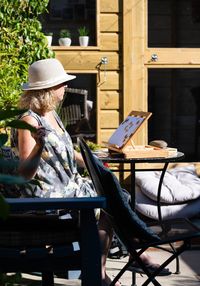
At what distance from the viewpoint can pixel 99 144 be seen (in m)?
7.08

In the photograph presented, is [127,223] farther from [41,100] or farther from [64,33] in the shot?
[64,33]

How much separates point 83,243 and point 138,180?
353 centimetres

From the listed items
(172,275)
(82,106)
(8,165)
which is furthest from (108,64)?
(8,165)

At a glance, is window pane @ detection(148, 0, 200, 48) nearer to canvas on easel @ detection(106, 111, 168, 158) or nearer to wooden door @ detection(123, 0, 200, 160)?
wooden door @ detection(123, 0, 200, 160)

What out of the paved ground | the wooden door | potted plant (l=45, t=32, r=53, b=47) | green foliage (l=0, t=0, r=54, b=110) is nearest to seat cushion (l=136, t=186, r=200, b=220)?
the paved ground

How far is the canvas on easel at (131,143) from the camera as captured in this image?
4.78 m

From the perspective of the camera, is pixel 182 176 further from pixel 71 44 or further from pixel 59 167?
pixel 59 167

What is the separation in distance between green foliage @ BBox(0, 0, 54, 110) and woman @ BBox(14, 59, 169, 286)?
1.81m

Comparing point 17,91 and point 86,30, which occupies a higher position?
point 86,30

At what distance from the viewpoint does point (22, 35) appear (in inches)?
258

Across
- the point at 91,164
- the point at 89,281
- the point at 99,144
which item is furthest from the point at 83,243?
the point at 99,144

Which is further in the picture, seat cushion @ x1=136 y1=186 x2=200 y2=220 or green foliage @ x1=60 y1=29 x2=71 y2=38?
green foliage @ x1=60 y1=29 x2=71 y2=38

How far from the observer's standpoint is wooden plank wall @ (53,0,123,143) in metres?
7.05

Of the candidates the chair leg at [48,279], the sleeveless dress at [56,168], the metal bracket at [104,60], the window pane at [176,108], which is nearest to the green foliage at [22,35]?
the metal bracket at [104,60]
